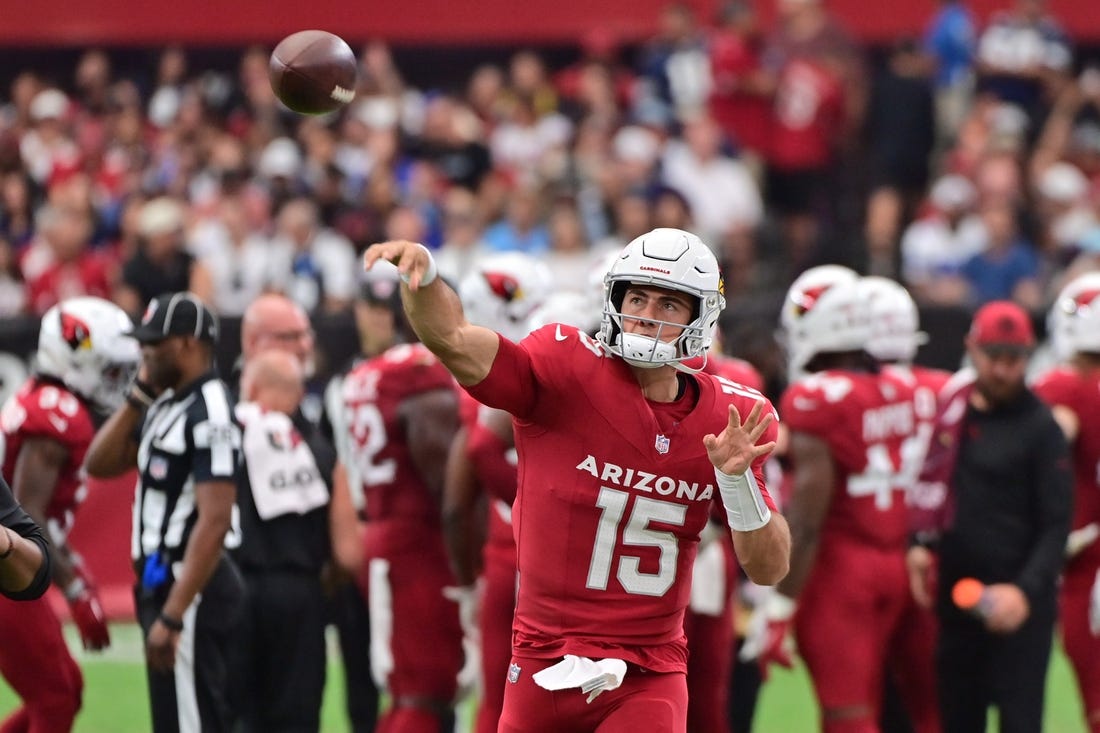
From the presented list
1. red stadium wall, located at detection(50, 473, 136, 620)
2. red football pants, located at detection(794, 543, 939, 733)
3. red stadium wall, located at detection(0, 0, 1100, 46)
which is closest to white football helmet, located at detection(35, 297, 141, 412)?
red football pants, located at detection(794, 543, 939, 733)

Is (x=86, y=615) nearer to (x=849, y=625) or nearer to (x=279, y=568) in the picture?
(x=279, y=568)

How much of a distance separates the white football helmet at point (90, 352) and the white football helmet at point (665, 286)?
2.68m

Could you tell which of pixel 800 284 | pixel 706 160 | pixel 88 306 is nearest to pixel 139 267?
pixel 706 160

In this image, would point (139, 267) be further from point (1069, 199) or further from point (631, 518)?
point (631, 518)

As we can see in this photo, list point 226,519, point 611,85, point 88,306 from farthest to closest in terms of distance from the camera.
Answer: point 611,85 → point 88,306 → point 226,519

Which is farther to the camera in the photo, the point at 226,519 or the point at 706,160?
the point at 706,160

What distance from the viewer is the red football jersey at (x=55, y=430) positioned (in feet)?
23.1

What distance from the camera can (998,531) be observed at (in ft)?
23.2

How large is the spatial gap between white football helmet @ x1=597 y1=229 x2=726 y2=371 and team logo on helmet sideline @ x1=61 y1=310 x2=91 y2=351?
9.21 ft

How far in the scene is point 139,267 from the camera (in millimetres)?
13398

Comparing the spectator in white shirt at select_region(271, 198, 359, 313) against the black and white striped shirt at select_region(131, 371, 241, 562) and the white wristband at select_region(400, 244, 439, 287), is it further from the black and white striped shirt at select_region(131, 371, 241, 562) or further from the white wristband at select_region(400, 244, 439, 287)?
the white wristband at select_region(400, 244, 439, 287)

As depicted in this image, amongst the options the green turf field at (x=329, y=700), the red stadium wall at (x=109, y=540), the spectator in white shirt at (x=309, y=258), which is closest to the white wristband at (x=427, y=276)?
the green turf field at (x=329, y=700)

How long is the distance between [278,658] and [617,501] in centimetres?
223

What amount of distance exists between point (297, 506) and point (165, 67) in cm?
1203
